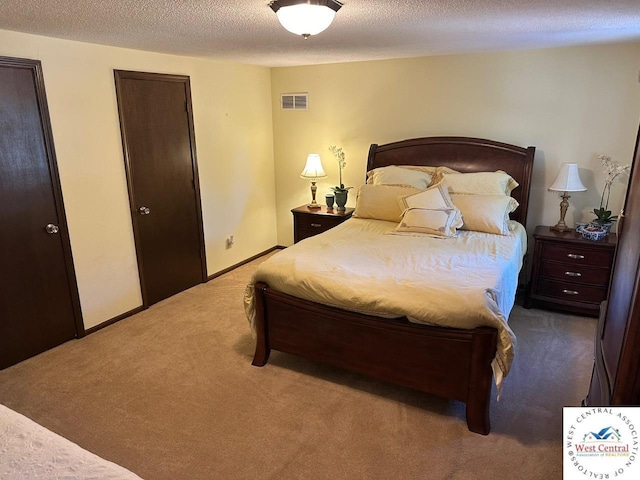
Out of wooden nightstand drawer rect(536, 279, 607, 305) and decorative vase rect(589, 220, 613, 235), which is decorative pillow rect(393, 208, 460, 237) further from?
decorative vase rect(589, 220, 613, 235)

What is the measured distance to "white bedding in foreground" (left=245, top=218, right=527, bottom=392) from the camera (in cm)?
223

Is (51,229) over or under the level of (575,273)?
over

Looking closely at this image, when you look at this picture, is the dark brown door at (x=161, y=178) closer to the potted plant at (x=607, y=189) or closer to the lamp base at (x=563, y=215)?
the lamp base at (x=563, y=215)

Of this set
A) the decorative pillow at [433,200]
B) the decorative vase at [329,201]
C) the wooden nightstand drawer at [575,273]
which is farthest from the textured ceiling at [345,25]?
the wooden nightstand drawer at [575,273]

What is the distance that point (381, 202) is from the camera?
3.85 m

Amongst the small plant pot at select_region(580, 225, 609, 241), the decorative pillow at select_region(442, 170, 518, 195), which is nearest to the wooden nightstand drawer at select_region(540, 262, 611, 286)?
the small plant pot at select_region(580, 225, 609, 241)

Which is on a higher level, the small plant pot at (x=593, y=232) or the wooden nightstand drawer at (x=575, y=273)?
the small plant pot at (x=593, y=232)

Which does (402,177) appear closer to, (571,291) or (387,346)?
(571,291)

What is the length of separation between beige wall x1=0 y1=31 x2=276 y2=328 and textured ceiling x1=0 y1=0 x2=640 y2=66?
199 mm

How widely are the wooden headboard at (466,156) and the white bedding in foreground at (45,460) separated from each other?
3.58 meters

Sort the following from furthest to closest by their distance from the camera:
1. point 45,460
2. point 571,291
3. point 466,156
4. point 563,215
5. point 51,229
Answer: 1. point 466,156
2. point 563,215
3. point 571,291
4. point 51,229
5. point 45,460

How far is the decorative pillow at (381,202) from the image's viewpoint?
3791 mm

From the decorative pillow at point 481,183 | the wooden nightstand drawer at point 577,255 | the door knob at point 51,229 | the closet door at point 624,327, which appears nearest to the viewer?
the closet door at point 624,327

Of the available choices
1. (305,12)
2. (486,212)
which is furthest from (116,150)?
(486,212)
